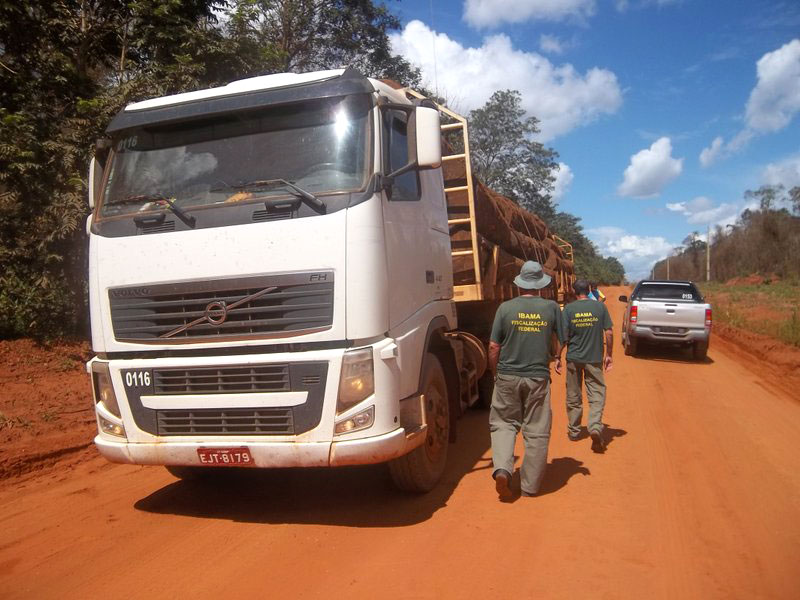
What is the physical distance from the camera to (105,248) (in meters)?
4.46

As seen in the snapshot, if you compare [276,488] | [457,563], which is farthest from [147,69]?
[457,563]

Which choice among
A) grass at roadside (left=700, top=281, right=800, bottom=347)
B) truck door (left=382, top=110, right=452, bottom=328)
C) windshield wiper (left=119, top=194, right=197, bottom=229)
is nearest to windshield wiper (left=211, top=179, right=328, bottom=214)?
windshield wiper (left=119, top=194, right=197, bottom=229)

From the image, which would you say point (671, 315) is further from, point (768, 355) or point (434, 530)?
point (434, 530)

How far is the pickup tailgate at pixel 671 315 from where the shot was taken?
13.0 meters

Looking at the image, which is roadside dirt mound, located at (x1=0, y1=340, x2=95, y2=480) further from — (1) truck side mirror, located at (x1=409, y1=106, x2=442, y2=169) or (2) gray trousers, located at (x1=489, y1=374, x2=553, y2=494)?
(1) truck side mirror, located at (x1=409, y1=106, x2=442, y2=169)

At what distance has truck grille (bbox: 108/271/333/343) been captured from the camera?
160 inches

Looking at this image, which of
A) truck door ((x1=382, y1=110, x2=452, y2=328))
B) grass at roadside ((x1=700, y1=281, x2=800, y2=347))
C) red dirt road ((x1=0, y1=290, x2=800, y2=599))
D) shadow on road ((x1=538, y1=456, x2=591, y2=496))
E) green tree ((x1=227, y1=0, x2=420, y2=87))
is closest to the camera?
red dirt road ((x1=0, y1=290, x2=800, y2=599))

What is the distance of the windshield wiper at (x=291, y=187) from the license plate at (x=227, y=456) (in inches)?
65.9

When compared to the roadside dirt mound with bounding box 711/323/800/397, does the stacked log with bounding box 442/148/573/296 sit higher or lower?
higher

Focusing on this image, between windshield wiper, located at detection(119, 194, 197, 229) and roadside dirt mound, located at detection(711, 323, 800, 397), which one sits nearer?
windshield wiper, located at detection(119, 194, 197, 229)

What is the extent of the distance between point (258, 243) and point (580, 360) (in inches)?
165

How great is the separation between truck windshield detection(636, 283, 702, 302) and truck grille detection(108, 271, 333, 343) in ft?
37.4

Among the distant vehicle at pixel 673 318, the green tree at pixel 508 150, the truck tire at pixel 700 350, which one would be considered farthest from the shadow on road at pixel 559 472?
the green tree at pixel 508 150

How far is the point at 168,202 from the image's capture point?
4430mm
